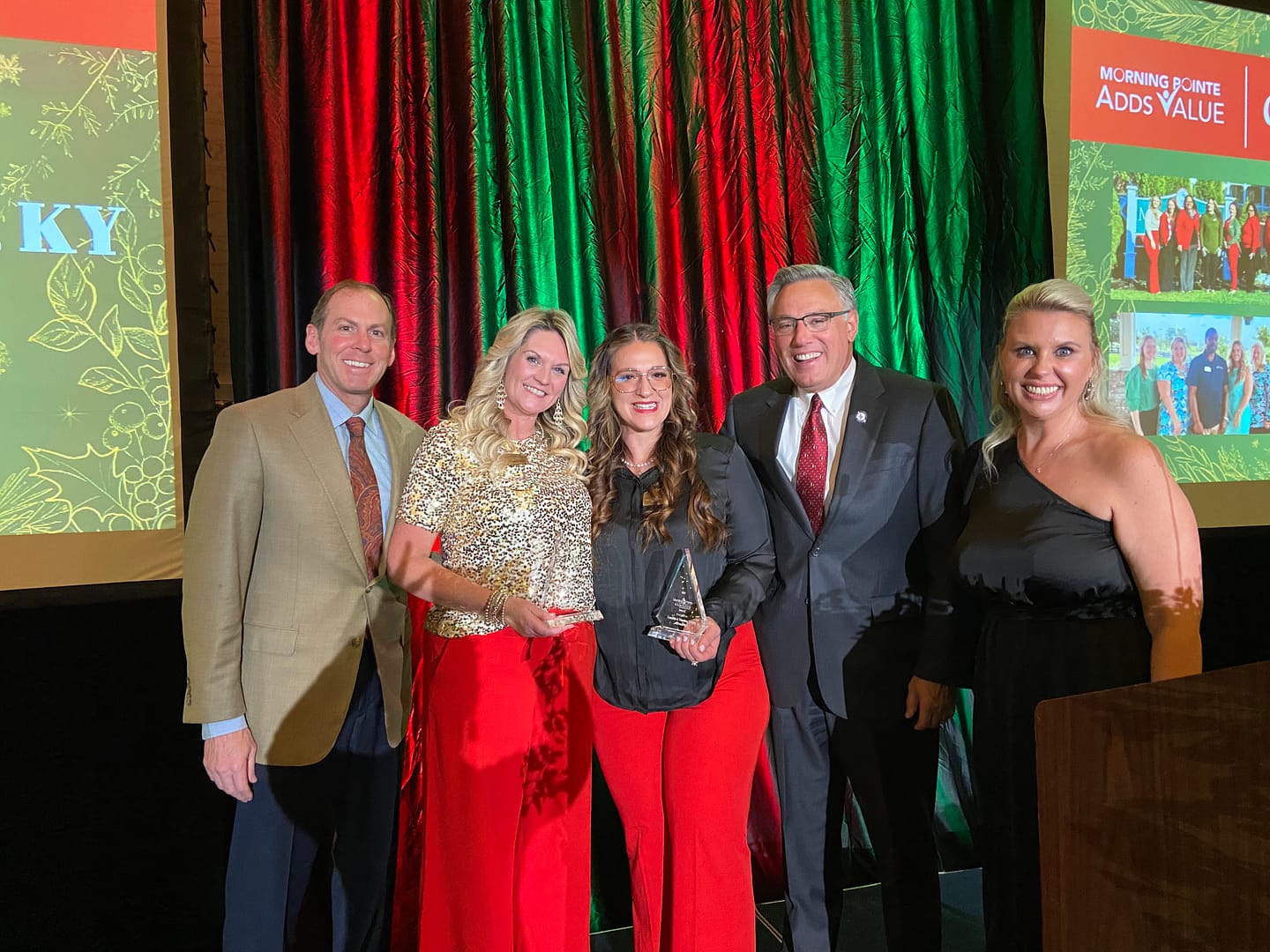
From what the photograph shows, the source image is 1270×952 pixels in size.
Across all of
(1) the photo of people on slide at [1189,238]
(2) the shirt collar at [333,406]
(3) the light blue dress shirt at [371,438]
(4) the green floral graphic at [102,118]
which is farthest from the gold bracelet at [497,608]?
(1) the photo of people on slide at [1189,238]

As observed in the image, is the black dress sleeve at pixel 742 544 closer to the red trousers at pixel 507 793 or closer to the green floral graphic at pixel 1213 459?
the red trousers at pixel 507 793

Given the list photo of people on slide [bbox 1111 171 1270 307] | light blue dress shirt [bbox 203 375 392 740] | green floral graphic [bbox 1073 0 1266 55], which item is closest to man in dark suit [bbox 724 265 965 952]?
light blue dress shirt [bbox 203 375 392 740]

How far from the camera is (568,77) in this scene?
312 centimetres

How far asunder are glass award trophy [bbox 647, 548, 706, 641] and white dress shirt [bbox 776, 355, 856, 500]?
1.60 ft

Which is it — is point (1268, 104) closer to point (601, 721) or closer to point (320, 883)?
point (601, 721)

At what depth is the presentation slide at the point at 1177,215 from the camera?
12.7ft

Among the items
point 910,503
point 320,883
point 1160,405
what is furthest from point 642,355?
point 1160,405

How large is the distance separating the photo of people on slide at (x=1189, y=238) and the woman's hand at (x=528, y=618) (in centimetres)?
295

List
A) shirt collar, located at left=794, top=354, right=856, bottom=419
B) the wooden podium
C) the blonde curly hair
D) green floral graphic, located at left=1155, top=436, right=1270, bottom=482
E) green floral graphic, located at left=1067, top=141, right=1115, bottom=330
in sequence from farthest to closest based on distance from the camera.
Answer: green floral graphic, located at left=1155, top=436, right=1270, bottom=482, green floral graphic, located at left=1067, top=141, right=1115, bottom=330, shirt collar, located at left=794, top=354, right=856, bottom=419, the blonde curly hair, the wooden podium

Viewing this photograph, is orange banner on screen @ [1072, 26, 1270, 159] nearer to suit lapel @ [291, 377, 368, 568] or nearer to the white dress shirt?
the white dress shirt

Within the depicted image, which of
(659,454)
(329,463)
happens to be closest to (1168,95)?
(659,454)

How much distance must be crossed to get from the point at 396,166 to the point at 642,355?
3.48 ft

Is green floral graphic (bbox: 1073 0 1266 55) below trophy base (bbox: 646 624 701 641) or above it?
above

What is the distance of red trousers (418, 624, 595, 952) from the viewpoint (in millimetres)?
2193
